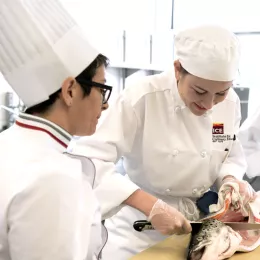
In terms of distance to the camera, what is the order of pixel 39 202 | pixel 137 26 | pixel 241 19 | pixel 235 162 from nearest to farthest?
pixel 39 202, pixel 235 162, pixel 241 19, pixel 137 26

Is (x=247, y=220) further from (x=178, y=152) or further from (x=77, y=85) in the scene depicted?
(x=77, y=85)

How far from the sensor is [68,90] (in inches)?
33.9

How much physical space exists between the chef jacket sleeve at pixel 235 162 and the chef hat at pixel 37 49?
0.73m

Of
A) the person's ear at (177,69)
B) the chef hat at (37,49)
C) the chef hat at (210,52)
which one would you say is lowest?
the person's ear at (177,69)

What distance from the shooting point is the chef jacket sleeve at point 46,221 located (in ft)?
2.38

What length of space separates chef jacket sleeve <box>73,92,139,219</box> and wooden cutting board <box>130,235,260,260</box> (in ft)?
0.54

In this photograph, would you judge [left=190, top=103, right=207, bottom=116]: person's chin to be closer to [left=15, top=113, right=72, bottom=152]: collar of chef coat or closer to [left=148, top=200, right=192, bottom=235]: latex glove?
[left=148, top=200, right=192, bottom=235]: latex glove

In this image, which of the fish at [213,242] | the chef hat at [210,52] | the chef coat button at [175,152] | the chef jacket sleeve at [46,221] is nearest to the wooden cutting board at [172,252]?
the fish at [213,242]

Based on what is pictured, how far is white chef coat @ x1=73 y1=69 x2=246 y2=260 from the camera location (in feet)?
4.34

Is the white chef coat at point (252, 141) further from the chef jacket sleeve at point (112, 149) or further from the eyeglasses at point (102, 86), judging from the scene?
the eyeglasses at point (102, 86)

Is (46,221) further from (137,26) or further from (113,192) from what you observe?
(137,26)

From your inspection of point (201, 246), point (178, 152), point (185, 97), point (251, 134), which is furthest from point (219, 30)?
point (251, 134)

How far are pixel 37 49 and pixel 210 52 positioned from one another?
566mm

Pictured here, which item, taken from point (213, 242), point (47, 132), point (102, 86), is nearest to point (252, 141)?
point (213, 242)
